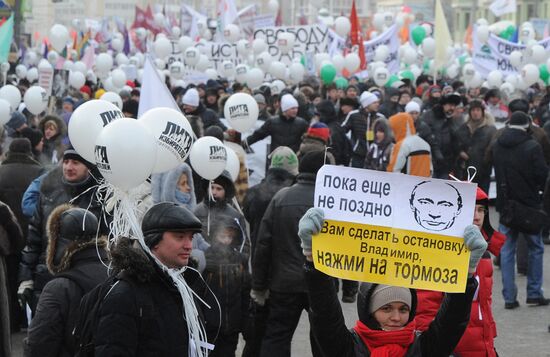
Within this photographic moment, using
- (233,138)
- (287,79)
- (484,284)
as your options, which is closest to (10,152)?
(233,138)

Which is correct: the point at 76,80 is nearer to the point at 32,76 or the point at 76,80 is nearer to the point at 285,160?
the point at 32,76

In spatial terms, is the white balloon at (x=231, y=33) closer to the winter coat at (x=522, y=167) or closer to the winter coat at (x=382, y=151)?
the winter coat at (x=382, y=151)

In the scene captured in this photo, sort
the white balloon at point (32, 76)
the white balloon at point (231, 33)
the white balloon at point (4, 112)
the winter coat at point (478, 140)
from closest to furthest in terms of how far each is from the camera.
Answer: the white balloon at point (4, 112)
the winter coat at point (478, 140)
the white balloon at point (32, 76)
the white balloon at point (231, 33)

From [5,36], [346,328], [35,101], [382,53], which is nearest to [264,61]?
[382,53]

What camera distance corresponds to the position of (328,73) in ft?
73.4

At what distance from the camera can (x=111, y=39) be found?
34344mm

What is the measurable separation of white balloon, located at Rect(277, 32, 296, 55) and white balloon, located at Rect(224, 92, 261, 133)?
1225 centimetres

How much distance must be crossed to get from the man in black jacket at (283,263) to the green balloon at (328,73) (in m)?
15.2

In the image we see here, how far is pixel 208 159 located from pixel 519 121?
3.60 metres

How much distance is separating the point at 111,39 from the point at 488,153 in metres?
24.1

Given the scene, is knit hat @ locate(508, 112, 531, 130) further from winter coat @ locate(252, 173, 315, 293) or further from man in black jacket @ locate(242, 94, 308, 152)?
man in black jacket @ locate(242, 94, 308, 152)

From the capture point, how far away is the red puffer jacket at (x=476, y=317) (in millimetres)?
5320

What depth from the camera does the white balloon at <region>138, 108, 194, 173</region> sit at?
6.04 m

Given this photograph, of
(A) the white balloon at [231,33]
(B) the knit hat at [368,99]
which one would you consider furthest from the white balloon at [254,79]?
(B) the knit hat at [368,99]
